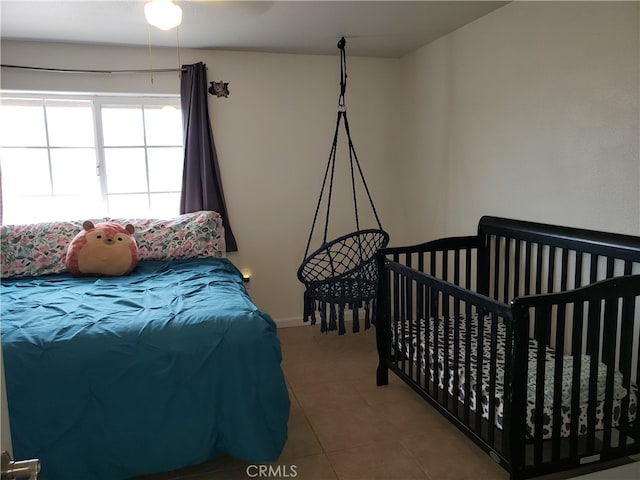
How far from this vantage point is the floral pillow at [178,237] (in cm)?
346

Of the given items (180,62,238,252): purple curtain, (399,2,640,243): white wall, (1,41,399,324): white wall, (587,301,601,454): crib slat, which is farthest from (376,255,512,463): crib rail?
(180,62,238,252): purple curtain

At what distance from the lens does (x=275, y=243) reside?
4191mm

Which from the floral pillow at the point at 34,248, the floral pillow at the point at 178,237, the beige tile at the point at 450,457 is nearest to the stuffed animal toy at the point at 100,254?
the floral pillow at the point at 34,248

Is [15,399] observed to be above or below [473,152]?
below

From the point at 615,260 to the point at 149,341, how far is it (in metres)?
2.12

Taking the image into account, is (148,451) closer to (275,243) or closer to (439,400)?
(439,400)

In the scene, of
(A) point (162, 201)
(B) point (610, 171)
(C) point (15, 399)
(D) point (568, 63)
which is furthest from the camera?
(A) point (162, 201)

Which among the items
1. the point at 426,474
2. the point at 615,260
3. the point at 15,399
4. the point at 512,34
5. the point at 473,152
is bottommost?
the point at 426,474

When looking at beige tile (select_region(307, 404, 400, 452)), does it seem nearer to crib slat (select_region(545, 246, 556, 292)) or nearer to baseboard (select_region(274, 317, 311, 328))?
crib slat (select_region(545, 246, 556, 292))

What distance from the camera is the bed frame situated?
1.88 m

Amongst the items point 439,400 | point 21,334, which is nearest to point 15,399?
point 21,334

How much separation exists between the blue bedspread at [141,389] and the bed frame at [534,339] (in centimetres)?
85

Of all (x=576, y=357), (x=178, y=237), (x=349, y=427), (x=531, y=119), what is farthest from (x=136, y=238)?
(x=576, y=357)

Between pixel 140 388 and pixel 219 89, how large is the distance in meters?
2.61
